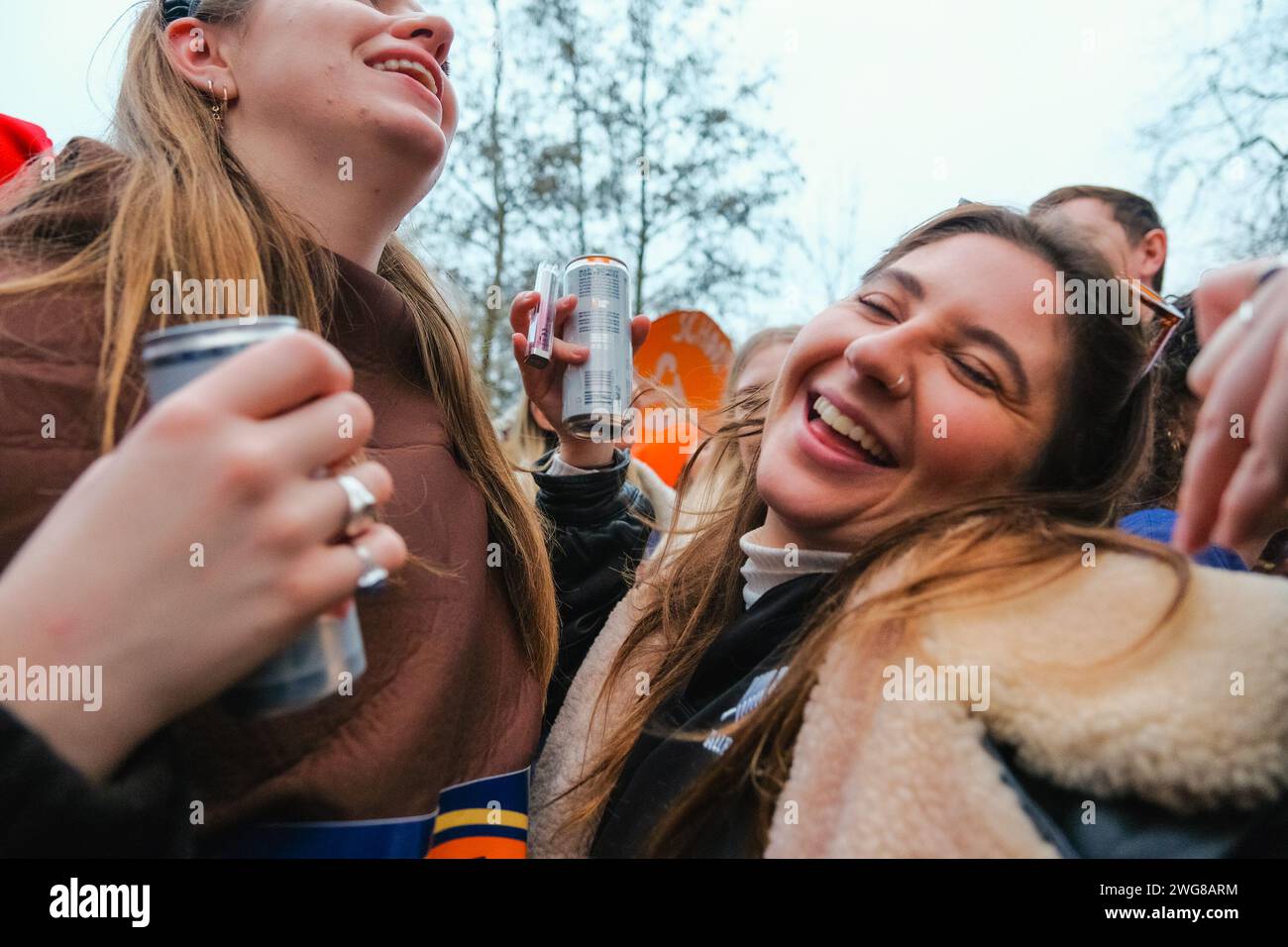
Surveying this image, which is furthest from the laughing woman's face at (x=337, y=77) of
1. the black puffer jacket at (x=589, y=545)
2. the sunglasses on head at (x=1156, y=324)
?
the sunglasses on head at (x=1156, y=324)

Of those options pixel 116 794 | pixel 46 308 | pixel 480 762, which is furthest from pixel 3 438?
pixel 480 762

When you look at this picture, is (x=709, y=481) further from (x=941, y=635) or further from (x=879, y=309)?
(x=941, y=635)

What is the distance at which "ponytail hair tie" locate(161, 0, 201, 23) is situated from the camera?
1.65 m

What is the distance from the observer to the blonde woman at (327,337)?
1.09m

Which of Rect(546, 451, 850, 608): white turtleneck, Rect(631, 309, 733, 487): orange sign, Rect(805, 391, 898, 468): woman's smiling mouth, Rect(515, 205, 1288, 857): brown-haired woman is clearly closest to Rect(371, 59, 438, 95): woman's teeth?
Rect(515, 205, 1288, 857): brown-haired woman

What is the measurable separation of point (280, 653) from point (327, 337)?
793 mm

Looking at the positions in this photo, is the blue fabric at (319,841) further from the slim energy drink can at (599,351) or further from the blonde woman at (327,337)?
the slim energy drink can at (599,351)

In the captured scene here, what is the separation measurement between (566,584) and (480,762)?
2.11 ft

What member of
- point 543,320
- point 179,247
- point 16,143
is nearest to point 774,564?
point 543,320

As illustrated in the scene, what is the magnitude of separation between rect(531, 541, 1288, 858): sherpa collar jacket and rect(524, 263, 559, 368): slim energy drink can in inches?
42.8

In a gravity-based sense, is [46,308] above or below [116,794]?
above

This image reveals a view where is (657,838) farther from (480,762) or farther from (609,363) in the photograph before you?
(609,363)

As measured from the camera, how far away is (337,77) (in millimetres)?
1487
